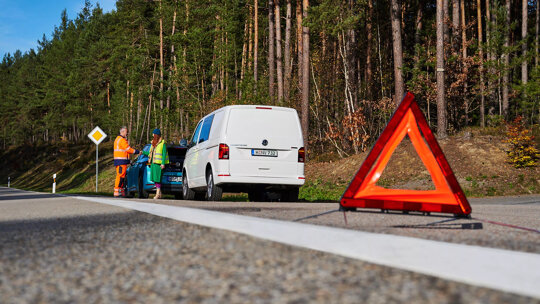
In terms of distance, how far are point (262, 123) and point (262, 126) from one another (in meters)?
0.07

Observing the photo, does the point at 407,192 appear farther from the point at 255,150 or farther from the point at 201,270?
the point at 255,150

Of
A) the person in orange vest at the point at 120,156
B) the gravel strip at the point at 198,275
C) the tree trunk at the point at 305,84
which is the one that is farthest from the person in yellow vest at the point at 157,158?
the tree trunk at the point at 305,84

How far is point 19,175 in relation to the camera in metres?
78.3

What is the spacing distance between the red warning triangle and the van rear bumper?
266 inches

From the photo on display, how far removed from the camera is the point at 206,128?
13.9m

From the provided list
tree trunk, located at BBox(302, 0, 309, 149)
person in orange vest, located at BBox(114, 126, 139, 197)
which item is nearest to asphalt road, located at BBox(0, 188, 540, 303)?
person in orange vest, located at BBox(114, 126, 139, 197)

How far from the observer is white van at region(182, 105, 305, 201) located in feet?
40.7

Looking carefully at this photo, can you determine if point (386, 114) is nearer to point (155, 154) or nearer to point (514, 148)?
point (514, 148)

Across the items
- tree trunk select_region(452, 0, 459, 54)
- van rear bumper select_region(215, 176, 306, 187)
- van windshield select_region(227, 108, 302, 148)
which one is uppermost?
tree trunk select_region(452, 0, 459, 54)

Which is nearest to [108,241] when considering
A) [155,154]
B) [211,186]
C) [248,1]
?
[211,186]

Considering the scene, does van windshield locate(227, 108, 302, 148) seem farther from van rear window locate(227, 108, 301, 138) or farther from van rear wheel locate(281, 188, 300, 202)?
van rear wheel locate(281, 188, 300, 202)

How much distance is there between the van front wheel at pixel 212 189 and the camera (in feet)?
42.0

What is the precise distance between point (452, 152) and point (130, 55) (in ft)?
143

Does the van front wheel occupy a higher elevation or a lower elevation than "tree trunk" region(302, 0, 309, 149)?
lower
